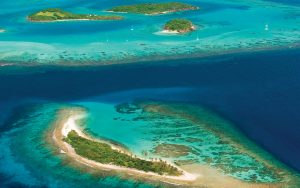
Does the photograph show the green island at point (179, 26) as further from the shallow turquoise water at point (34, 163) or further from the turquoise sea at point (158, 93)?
the shallow turquoise water at point (34, 163)

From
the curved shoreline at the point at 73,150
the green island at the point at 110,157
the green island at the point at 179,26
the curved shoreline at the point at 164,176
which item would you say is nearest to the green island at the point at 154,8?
the green island at the point at 179,26

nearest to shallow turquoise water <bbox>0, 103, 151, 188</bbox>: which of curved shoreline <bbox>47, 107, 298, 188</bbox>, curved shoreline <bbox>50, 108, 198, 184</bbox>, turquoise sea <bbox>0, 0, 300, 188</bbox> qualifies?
turquoise sea <bbox>0, 0, 300, 188</bbox>

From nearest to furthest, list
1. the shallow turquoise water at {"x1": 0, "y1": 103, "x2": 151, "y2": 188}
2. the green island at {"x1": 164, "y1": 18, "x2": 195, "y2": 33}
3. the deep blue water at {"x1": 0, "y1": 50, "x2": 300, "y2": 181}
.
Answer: the shallow turquoise water at {"x1": 0, "y1": 103, "x2": 151, "y2": 188} → the deep blue water at {"x1": 0, "y1": 50, "x2": 300, "y2": 181} → the green island at {"x1": 164, "y1": 18, "x2": 195, "y2": 33}

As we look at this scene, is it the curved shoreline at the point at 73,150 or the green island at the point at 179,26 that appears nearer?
the curved shoreline at the point at 73,150

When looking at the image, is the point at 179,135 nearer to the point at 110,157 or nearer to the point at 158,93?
the point at 110,157

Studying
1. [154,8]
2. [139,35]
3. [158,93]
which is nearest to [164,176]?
[158,93]

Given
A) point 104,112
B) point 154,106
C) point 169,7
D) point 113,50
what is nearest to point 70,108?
point 104,112

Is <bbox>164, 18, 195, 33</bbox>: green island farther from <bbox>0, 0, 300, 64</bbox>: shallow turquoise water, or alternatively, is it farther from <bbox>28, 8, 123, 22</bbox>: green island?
<bbox>28, 8, 123, 22</bbox>: green island
